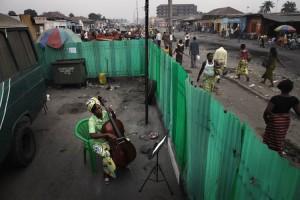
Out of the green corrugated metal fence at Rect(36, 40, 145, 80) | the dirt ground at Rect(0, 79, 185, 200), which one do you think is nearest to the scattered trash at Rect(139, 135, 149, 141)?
the dirt ground at Rect(0, 79, 185, 200)

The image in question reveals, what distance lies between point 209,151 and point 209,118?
0.38m

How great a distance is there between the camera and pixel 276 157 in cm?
156

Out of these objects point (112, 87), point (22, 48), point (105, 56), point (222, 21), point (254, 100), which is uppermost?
point (222, 21)

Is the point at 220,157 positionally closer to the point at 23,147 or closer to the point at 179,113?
the point at 179,113

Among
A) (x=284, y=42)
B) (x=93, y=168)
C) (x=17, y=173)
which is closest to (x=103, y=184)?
(x=93, y=168)

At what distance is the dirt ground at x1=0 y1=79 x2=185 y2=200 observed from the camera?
14.0 feet

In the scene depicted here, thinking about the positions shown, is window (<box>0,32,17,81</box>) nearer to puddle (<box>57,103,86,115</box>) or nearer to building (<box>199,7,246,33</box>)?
puddle (<box>57,103,86,115</box>)

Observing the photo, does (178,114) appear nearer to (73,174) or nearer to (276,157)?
(73,174)

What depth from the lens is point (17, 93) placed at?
467 centimetres

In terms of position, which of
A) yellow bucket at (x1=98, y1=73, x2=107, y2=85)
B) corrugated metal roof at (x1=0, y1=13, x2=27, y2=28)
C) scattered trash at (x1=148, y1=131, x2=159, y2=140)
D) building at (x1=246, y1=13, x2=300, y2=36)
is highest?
building at (x1=246, y1=13, x2=300, y2=36)

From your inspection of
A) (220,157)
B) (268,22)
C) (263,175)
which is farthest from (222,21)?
(263,175)

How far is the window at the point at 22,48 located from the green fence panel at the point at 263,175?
467 cm

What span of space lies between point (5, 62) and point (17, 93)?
22.4 inches

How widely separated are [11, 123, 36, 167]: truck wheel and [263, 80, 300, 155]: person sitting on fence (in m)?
4.21
